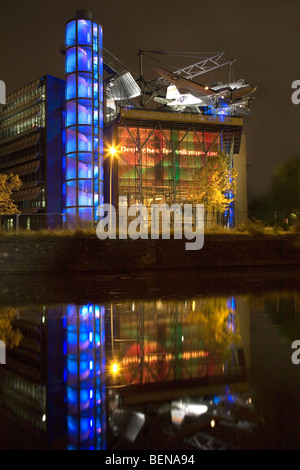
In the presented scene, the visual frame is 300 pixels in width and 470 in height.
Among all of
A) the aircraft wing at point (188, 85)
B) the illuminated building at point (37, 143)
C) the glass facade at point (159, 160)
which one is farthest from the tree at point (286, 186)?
the illuminated building at point (37, 143)

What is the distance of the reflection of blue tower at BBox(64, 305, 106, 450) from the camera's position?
4020 mm

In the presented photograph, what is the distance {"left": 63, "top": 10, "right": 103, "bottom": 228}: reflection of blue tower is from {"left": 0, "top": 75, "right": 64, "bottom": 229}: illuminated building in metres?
10.9

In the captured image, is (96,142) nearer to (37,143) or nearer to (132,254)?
(132,254)

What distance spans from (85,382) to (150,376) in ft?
2.67

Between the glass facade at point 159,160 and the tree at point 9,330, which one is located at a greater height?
the glass facade at point 159,160

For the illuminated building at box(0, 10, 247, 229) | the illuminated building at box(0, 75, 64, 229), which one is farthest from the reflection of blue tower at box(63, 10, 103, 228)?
the illuminated building at box(0, 75, 64, 229)

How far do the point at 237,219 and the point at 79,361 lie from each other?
41.7 metres

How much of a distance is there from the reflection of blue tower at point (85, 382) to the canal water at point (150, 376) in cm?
1

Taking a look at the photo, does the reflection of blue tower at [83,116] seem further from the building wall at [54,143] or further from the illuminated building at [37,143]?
the building wall at [54,143]

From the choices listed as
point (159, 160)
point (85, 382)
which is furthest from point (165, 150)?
point (85, 382)

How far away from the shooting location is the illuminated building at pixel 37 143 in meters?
54.2

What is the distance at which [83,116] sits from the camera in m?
40.0

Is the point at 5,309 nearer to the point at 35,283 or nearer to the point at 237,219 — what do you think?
the point at 35,283

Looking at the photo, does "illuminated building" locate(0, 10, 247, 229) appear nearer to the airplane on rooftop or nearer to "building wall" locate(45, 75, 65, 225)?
"building wall" locate(45, 75, 65, 225)
